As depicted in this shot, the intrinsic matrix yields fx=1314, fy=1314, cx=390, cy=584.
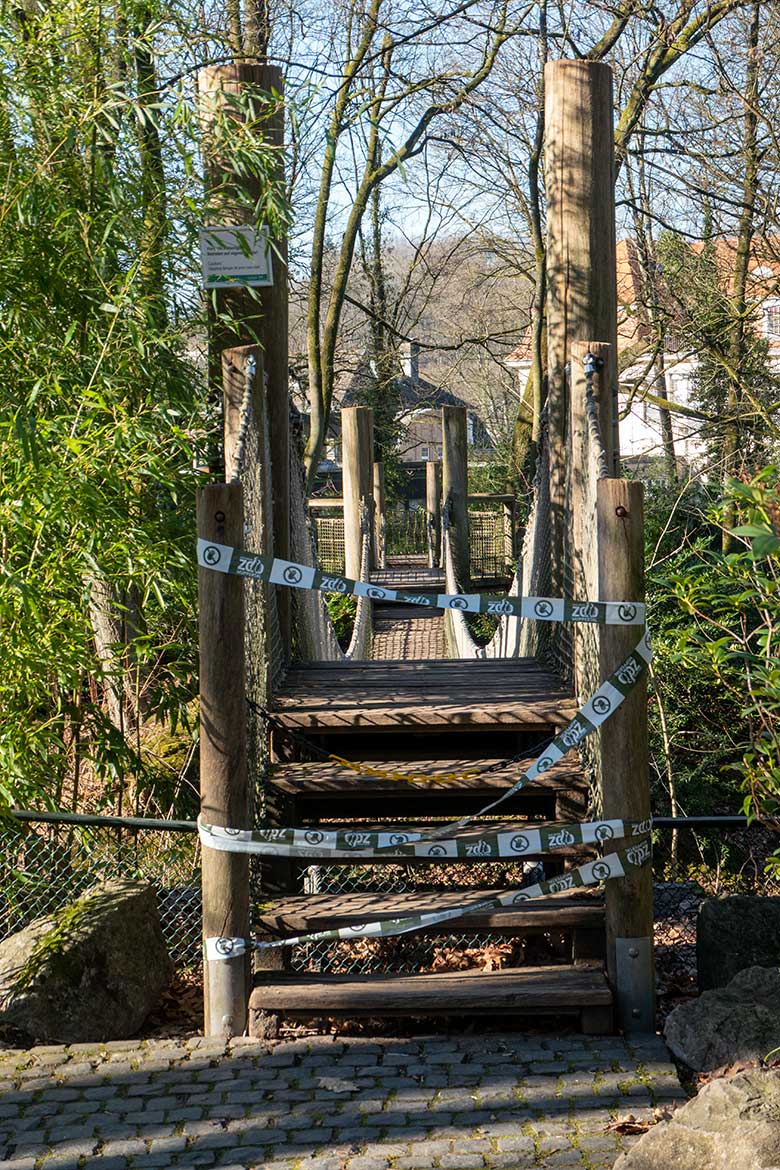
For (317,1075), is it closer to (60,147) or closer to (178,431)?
(178,431)

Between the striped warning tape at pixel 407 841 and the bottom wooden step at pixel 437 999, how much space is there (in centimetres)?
31

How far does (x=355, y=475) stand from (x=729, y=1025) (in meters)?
10.3

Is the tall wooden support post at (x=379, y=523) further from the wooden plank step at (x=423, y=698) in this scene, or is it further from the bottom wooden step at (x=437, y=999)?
the bottom wooden step at (x=437, y=999)

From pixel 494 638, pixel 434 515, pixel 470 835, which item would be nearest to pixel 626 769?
pixel 470 835

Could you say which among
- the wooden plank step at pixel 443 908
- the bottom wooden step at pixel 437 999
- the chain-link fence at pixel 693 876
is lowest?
the chain-link fence at pixel 693 876

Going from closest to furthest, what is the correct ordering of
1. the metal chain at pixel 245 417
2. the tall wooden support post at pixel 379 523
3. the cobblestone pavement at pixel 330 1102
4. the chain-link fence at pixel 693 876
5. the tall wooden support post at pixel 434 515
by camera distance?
1. the cobblestone pavement at pixel 330 1102
2. the metal chain at pixel 245 417
3. the chain-link fence at pixel 693 876
4. the tall wooden support post at pixel 379 523
5. the tall wooden support post at pixel 434 515

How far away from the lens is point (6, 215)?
343 cm

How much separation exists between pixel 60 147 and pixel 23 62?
13.3 inches

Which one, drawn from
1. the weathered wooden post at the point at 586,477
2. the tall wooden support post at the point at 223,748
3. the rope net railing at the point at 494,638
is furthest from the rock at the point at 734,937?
the rope net railing at the point at 494,638

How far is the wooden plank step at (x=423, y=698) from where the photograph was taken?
3.82 m

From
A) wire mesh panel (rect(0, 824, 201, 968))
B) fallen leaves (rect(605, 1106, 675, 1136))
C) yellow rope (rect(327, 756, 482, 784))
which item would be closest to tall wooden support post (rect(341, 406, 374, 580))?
wire mesh panel (rect(0, 824, 201, 968))

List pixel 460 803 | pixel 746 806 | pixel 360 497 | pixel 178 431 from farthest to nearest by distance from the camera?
pixel 360 497 < pixel 460 803 < pixel 178 431 < pixel 746 806

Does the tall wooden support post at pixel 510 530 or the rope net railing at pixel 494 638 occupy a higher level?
the tall wooden support post at pixel 510 530

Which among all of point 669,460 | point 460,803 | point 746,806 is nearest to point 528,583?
point 460,803
